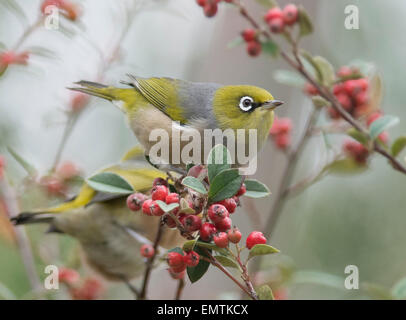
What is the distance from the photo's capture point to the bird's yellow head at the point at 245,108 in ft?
7.26

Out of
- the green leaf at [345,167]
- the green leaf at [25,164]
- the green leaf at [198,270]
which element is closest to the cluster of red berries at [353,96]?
the green leaf at [345,167]

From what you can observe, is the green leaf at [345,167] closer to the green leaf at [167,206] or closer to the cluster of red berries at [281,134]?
the cluster of red berries at [281,134]

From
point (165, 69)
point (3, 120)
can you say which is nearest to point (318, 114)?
point (3, 120)

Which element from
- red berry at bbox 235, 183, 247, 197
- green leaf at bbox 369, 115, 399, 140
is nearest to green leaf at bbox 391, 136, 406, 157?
green leaf at bbox 369, 115, 399, 140

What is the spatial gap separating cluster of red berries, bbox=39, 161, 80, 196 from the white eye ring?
0.96 m

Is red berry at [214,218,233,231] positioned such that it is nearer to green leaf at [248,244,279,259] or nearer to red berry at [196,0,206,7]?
green leaf at [248,244,279,259]

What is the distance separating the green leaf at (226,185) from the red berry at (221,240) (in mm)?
112

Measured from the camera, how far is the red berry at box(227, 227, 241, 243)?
4.94 feet

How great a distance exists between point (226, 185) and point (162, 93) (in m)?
1.35

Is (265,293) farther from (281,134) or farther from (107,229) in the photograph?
(107,229)

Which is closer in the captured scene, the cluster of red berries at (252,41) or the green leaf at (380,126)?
the green leaf at (380,126)

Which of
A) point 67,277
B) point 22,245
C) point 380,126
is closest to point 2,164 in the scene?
point 22,245

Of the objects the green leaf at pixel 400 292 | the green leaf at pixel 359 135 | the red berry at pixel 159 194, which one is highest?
the green leaf at pixel 359 135
